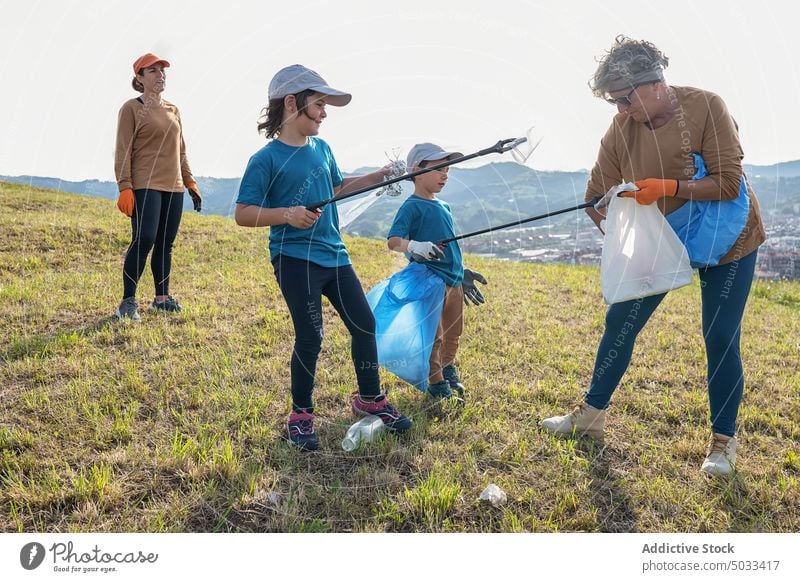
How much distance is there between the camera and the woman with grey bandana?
2934 mm

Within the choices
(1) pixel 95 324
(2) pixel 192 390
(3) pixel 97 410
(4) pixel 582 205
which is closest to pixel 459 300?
(4) pixel 582 205

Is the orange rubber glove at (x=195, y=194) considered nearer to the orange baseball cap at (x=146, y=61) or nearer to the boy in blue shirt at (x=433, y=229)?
the orange baseball cap at (x=146, y=61)

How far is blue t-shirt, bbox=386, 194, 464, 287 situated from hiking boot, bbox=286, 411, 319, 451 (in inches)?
52.4

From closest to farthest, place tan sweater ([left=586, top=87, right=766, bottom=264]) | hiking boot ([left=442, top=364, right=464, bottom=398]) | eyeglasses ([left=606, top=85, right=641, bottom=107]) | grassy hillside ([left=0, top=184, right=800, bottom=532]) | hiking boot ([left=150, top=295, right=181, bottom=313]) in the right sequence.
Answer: grassy hillside ([left=0, top=184, right=800, bottom=532]) → tan sweater ([left=586, top=87, right=766, bottom=264]) → eyeglasses ([left=606, top=85, right=641, bottom=107]) → hiking boot ([left=442, top=364, right=464, bottom=398]) → hiking boot ([left=150, top=295, right=181, bottom=313])

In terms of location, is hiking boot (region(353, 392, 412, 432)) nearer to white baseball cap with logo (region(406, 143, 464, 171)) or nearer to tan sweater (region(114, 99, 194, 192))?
white baseball cap with logo (region(406, 143, 464, 171))

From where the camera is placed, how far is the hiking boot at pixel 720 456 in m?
3.16

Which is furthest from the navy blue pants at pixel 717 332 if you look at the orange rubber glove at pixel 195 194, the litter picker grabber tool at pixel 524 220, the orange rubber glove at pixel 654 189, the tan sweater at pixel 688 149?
the orange rubber glove at pixel 195 194

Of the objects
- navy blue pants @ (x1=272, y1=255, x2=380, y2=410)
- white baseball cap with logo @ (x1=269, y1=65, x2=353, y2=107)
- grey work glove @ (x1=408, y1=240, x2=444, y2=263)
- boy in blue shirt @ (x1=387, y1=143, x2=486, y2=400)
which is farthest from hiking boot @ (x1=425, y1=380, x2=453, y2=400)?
white baseball cap with logo @ (x1=269, y1=65, x2=353, y2=107)

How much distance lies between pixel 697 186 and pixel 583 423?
154cm

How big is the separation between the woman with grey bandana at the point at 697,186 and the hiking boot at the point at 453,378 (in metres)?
1.22

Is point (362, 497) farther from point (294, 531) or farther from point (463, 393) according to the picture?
point (463, 393)

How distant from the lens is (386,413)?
3543mm

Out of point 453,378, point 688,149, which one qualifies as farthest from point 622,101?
point 453,378

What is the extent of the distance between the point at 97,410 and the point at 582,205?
3.24 meters
